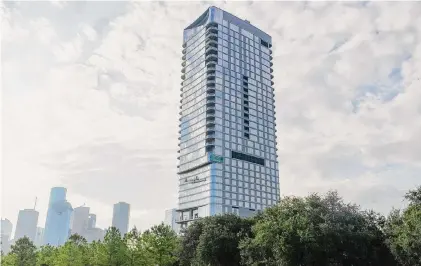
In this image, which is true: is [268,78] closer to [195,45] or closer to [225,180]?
[195,45]

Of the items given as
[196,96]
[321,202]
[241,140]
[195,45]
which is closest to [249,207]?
[241,140]

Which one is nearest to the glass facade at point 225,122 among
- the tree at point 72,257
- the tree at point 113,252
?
the tree at point 72,257

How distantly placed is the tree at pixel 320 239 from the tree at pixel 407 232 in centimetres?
250

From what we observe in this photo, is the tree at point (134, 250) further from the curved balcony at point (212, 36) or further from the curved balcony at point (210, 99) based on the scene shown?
the curved balcony at point (212, 36)

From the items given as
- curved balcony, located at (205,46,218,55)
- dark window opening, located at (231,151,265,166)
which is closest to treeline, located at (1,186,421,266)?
dark window opening, located at (231,151,265,166)

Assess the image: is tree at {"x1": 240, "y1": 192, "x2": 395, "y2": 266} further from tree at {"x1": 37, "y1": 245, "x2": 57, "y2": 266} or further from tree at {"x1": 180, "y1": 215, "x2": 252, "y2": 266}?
tree at {"x1": 37, "y1": 245, "x2": 57, "y2": 266}

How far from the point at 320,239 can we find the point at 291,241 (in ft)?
10.7

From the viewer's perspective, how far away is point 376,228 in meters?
47.2

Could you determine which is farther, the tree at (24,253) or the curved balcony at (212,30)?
the curved balcony at (212,30)

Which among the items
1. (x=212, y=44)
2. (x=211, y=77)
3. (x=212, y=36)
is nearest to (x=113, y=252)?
(x=211, y=77)

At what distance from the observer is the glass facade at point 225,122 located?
500 ft

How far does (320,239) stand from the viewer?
142ft

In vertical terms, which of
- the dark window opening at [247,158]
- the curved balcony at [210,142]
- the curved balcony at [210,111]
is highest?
the curved balcony at [210,111]

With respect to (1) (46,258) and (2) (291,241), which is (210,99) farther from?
(2) (291,241)
